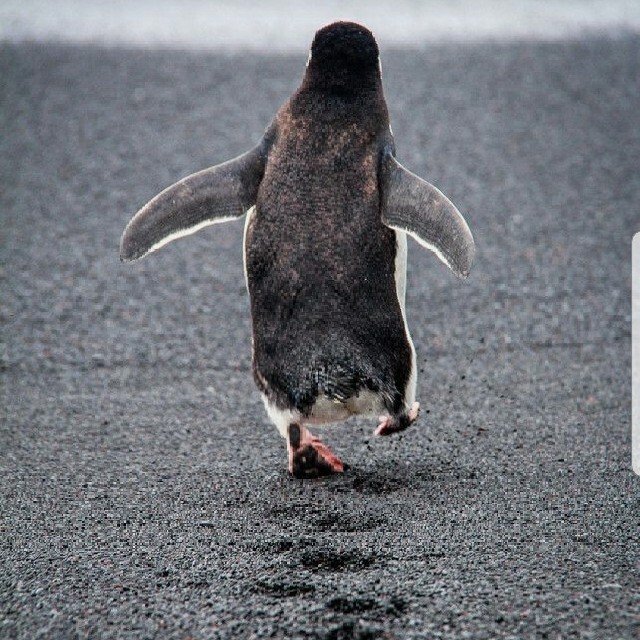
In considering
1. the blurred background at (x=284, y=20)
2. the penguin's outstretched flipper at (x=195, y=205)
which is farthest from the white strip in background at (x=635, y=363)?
the blurred background at (x=284, y=20)

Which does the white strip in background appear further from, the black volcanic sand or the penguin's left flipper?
the penguin's left flipper

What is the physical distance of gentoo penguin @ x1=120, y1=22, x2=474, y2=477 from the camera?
143 inches

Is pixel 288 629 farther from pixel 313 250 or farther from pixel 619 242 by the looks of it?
pixel 619 242

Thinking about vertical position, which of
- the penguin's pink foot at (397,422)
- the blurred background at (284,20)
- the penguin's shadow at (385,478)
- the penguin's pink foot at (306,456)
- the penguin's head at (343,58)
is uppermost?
the blurred background at (284,20)

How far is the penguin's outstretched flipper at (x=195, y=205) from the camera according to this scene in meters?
3.92

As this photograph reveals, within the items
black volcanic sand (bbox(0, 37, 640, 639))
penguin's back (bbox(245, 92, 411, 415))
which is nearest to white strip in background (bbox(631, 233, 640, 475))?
black volcanic sand (bbox(0, 37, 640, 639))

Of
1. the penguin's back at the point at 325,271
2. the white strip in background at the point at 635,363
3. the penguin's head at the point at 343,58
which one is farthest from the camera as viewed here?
the white strip in background at the point at 635,363

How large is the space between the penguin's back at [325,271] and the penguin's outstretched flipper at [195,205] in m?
0.10

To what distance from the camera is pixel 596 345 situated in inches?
219

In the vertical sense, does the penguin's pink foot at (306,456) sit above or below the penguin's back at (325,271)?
below

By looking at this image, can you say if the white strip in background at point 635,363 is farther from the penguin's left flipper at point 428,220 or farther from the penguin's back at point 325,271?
the penguin's back at point 325,271

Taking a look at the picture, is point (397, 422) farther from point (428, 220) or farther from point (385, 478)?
point (428, 220)

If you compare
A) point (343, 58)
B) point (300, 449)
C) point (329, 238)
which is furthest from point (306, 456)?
point (343, 58)

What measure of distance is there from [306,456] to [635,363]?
6.52ft
